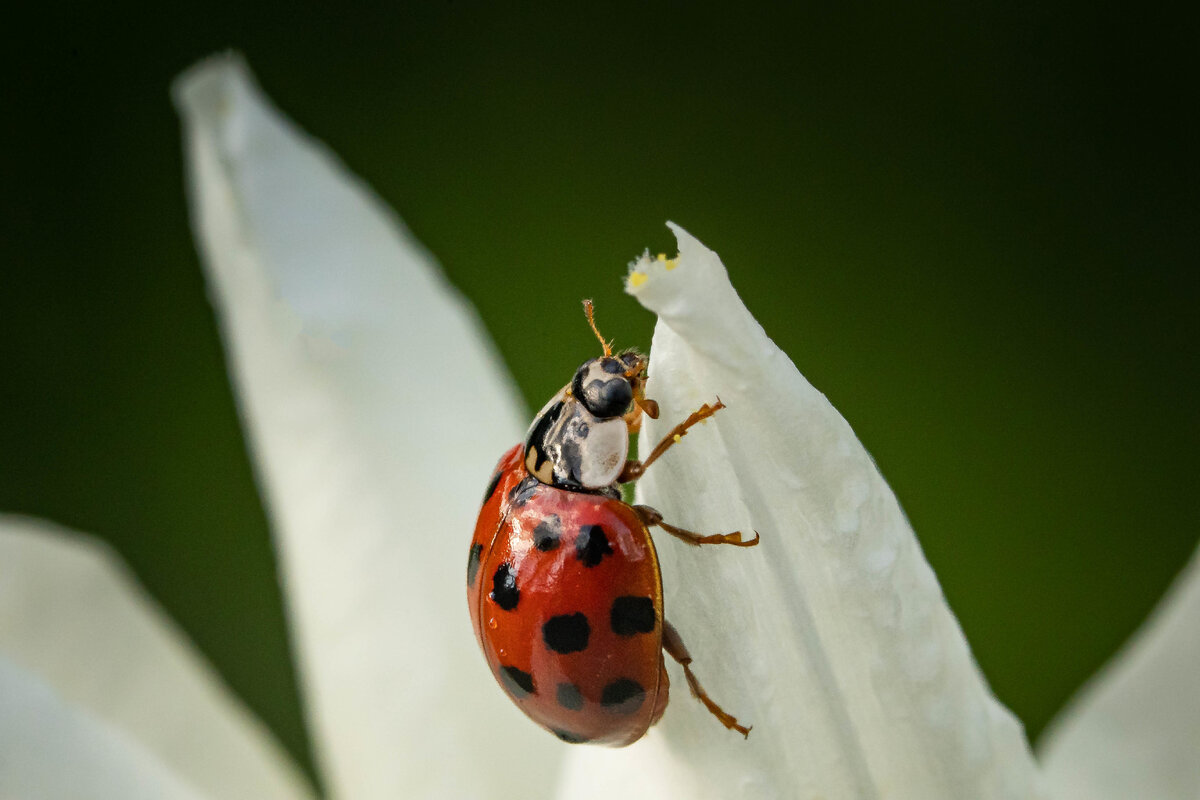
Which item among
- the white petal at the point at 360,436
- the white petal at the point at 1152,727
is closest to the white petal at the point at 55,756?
the white petal at the point at 360,436

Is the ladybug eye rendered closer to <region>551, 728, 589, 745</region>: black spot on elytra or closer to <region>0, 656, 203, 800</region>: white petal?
<region>551, 728, 589, 745</region>: black spot on elytra

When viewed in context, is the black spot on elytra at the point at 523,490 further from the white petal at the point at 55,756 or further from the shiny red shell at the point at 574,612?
A: the white petal at the point at 55,756

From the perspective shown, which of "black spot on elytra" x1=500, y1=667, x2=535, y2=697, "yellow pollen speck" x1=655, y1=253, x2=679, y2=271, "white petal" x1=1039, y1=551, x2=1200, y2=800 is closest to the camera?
"yellow pollen speck" x1=655, y1=253, x2=679, y2=271

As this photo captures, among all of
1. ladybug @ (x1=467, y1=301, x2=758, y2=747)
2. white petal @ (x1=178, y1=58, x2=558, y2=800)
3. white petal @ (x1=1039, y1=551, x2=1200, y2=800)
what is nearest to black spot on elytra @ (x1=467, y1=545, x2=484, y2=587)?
ladybug @ (x1=467, y1=301, x2=758, y2=747)

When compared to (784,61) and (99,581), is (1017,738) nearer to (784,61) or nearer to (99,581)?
(99,581)

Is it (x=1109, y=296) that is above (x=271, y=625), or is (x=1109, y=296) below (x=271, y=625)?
above

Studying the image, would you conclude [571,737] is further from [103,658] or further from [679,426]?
[103,658]

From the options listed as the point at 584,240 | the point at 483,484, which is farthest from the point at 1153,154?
the point at 483,484
